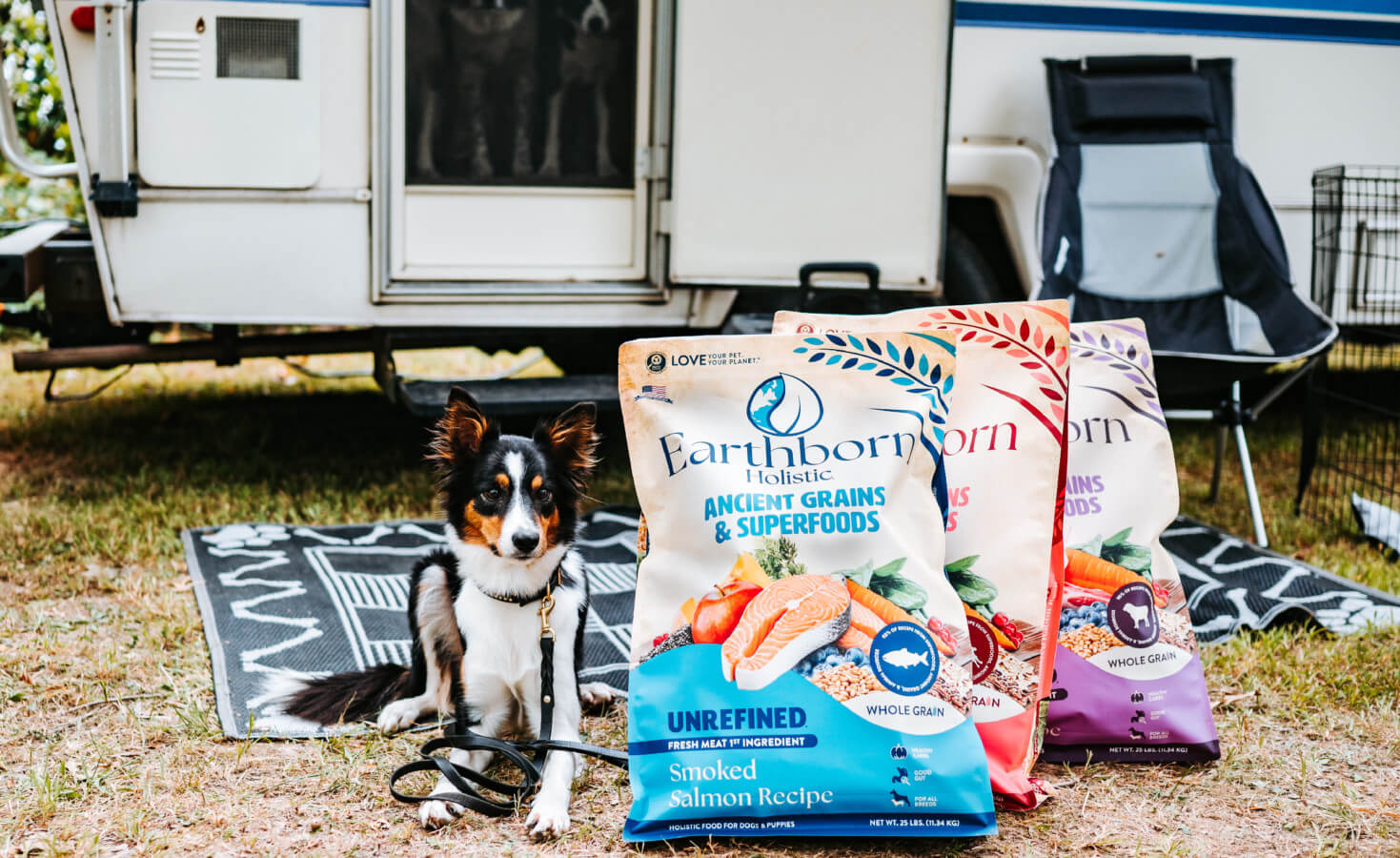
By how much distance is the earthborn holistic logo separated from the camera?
1829mm

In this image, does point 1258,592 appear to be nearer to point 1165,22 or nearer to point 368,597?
point 1165,22

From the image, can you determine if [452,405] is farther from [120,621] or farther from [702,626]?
[120,621]

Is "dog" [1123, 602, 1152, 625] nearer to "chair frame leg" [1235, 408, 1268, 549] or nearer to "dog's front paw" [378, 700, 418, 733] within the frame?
"dog's front paw" [378, 700, 418, 733]

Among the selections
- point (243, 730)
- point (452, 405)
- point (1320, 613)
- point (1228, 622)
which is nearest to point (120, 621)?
point (243, 730)

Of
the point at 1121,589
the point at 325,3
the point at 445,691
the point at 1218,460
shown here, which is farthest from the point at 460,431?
the point at 1218,460

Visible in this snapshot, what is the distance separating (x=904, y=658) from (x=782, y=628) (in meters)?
0.20

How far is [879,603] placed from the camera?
187cm

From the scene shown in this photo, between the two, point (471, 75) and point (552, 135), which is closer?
point (471, 75)

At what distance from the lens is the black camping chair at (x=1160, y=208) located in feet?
12.9

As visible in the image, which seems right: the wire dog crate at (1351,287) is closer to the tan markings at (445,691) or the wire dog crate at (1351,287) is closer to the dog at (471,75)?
the dog at (471,75)

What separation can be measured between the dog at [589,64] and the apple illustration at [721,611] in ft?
8.20

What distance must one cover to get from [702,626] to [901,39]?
2552mm

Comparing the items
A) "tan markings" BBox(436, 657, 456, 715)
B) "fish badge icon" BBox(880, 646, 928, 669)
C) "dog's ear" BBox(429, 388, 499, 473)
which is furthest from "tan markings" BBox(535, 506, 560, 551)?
"fish badge icon" BBox(880, 646, 928, 669)

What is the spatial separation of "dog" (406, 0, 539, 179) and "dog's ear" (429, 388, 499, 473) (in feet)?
6.64
